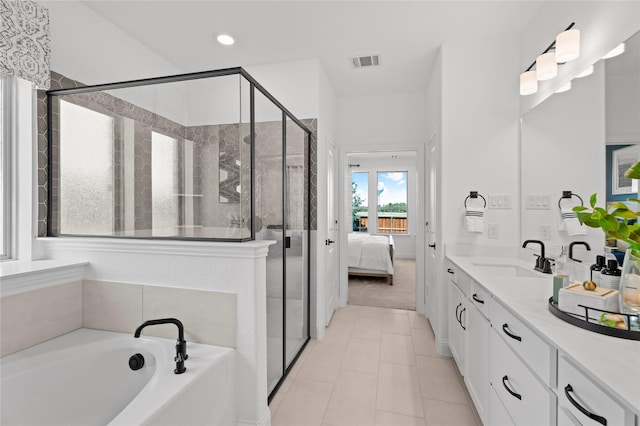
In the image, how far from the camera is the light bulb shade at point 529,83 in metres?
2.25

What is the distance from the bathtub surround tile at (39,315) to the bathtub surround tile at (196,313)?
1.62 ft

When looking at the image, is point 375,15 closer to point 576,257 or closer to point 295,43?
point 295,43

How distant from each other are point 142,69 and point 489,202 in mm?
3351

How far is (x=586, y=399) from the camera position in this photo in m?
0.84

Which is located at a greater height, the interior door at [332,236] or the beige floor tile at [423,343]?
the interior door at [332,236]

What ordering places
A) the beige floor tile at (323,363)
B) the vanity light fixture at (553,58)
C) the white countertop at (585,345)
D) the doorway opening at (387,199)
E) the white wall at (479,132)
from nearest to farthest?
1. the white countertop at (585,345)
2. the vanity light fixture at (553,58)
3. the beige floor tile at (323,363)
4. the white wall at (479,132)
5. the doorway opening at (387,199)

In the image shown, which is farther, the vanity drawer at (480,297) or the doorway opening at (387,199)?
the doorway opening at (387,199)

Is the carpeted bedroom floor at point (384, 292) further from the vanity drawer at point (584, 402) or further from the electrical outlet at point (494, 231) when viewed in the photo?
the vanity drawer at point (584, 402)

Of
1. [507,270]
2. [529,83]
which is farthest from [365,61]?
[507,270]

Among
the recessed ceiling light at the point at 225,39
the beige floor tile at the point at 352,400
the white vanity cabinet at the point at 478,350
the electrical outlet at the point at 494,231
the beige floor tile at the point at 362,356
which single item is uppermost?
the recessed ceiling light at the point at 225,39

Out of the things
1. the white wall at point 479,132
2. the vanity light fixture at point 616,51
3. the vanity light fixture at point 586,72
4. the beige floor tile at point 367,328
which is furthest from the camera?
the beige floor tile at point 367,328

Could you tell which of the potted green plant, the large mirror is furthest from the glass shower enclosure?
the large mirror

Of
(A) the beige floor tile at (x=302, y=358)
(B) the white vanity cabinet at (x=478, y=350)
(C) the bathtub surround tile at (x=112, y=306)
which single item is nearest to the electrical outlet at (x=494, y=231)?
(B) the white vanity cabinet at (x=478, y=350)

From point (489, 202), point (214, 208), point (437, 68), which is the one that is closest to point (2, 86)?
point (214, 208)
